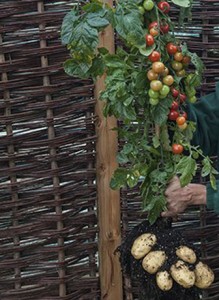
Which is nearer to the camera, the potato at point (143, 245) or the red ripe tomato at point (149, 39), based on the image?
the red ripe tomato at point (149, 39)

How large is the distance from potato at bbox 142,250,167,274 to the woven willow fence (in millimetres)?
722

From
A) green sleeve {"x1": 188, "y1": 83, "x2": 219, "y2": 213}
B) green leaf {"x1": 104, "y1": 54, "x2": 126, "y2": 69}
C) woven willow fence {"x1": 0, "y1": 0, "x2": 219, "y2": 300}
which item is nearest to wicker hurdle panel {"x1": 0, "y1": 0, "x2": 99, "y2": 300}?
woven willow fence {"x1": 0, "y1": 0, "x2": 219, "y2": 300}

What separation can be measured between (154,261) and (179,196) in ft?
0.80

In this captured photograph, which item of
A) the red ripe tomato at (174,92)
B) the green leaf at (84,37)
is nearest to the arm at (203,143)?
the red ripe tomato at (174,92)

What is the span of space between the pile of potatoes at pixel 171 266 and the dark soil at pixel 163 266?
0.05 feet

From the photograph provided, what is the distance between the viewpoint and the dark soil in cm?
175

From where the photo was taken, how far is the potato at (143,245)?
5.72 ft

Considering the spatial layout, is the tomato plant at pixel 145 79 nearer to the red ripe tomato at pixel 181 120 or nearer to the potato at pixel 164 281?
the red ripe tomato at pixel 181 120

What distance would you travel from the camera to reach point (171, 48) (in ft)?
5.52

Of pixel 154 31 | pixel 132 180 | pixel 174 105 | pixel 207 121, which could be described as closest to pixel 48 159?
pixel 132 180

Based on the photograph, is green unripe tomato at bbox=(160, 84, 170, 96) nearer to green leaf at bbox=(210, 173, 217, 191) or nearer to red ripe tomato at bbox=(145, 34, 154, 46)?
red ripe tomato at bbox=(145, 34, 154, 46)

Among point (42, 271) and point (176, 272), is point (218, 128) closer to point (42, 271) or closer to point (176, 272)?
point (176, 272)

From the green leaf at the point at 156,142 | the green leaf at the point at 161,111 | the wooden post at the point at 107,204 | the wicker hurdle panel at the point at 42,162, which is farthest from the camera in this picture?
the wooden post at the point at 107,204

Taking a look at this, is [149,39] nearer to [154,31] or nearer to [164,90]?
[154,31]
